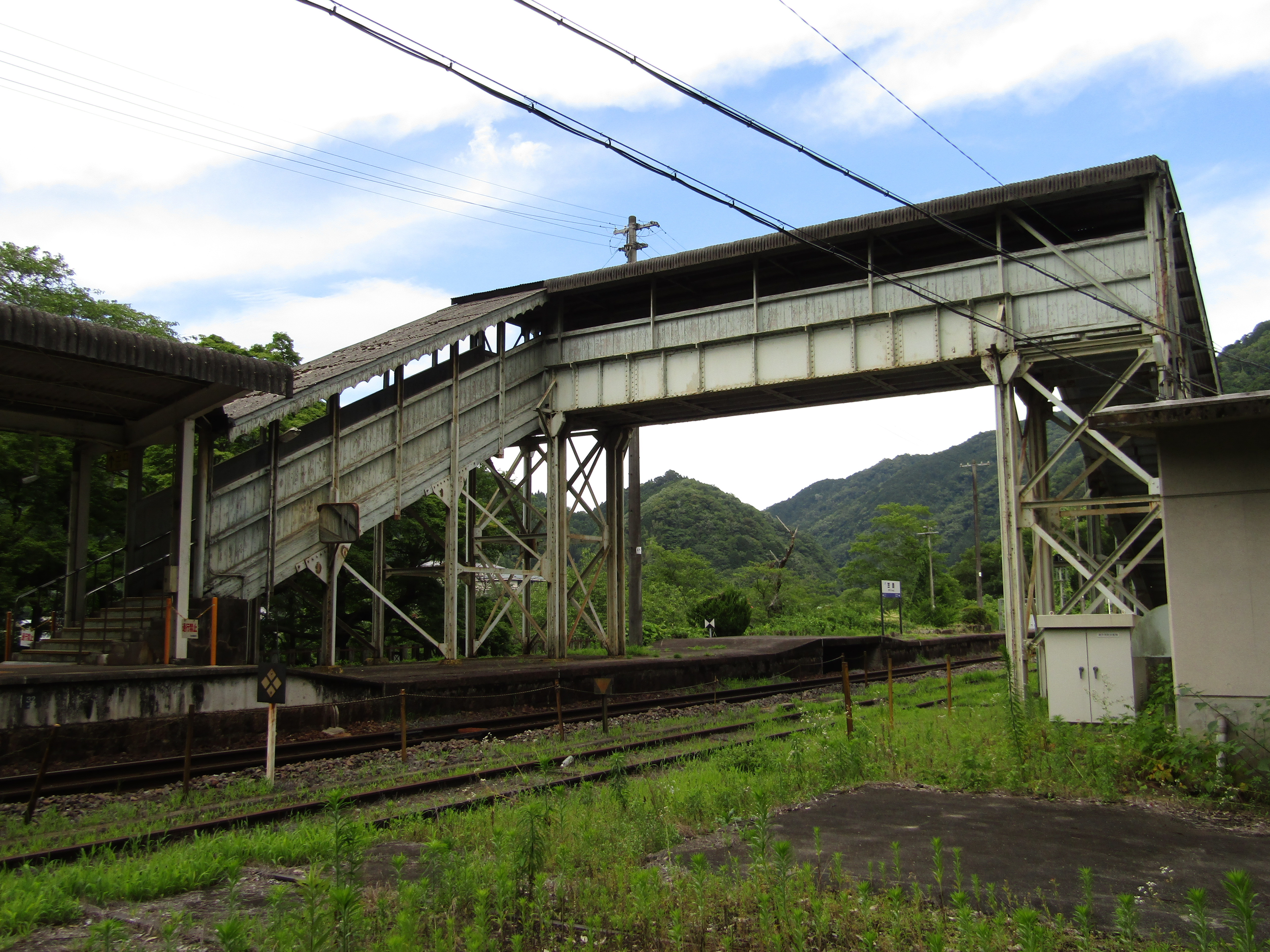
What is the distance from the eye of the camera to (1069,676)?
13.3 metres

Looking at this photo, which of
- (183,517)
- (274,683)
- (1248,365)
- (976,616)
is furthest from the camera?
(976,616)

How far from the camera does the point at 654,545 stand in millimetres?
68312

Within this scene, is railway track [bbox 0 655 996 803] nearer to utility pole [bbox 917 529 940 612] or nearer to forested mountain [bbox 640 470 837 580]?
utility pole [bbox 917 529 940 612]

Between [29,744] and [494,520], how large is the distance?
1327cm

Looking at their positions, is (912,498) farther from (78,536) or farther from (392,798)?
(392,798)

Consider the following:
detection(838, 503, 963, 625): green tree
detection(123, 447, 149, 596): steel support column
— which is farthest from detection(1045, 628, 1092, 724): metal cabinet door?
detection(838, 503, 963, 625): green tree

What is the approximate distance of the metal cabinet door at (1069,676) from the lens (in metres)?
13.1

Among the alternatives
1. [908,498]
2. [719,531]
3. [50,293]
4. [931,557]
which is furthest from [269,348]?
[908,498]

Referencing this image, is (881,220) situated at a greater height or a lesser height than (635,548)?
greater

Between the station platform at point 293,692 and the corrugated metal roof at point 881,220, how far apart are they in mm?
9544

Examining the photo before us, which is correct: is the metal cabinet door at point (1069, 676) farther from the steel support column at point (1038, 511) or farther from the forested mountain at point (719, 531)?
the forested mountain at point (719, 531)

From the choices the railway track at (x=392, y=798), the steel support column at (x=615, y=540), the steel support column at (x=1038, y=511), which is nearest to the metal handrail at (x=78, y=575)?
the railway track at (x=392, y=798)

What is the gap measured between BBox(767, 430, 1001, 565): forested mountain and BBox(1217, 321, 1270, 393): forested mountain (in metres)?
37.2

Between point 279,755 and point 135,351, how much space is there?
263 inches
